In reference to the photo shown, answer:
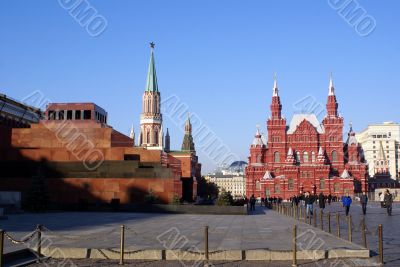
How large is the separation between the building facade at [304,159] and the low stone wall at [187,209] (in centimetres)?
6299

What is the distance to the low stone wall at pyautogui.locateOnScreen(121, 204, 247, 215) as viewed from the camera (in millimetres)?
36344

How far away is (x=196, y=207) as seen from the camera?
37.3m

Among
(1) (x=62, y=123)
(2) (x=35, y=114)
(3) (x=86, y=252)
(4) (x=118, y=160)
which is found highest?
(2) (x=35, y=114)

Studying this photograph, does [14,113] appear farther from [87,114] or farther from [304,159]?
[304,159]

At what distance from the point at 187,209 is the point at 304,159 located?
6868 centimetres

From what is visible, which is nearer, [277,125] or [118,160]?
[118,160]

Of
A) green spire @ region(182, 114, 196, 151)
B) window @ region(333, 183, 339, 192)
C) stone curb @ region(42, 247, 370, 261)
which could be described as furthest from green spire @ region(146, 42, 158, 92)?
stone curb @ region(42, 247, 370, 261)

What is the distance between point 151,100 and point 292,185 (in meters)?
47.2

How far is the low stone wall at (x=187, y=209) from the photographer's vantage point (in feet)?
Result: 119

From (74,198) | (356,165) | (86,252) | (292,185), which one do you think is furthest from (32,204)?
(356,165)

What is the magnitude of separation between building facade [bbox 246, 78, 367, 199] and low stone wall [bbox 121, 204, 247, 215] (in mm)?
62987

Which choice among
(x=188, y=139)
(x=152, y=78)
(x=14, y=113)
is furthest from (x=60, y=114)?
(x=188, y=139)

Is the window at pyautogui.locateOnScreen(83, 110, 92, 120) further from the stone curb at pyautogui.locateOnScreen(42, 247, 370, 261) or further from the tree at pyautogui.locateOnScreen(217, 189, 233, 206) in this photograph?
the stone curb at pyautogui.locateOnScreen(42, 247, 370, 261)

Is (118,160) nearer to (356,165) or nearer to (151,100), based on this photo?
(356,165)
